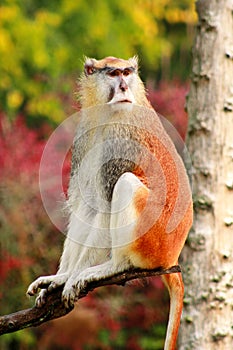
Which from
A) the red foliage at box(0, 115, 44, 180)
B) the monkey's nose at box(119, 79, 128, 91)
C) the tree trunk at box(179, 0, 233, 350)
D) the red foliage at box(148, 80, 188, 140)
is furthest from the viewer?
the red foliage at box(148, 80, 188, 140)

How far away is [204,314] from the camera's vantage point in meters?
4.00

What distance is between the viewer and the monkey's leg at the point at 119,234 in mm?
3604

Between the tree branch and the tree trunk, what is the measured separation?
0.46 m

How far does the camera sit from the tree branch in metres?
3.37

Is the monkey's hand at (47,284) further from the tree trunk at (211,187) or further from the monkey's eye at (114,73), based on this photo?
the monkey's eye at (114,73)

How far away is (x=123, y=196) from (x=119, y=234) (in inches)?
7.3

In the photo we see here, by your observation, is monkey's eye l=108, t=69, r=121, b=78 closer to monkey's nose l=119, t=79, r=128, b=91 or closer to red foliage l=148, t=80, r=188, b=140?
monkey's nose l=119, t=79, r=128, b=91

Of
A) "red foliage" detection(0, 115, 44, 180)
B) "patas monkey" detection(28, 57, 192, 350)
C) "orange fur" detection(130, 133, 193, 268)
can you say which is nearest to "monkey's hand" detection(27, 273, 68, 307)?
"patas monkey" detection(28, 57, 192, 350)

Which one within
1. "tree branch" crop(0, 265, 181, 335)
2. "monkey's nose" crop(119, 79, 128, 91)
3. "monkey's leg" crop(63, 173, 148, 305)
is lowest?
"tree branch" crop(0, 265, 181, 335)

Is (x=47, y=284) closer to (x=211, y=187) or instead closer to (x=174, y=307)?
(x=174, y=307)

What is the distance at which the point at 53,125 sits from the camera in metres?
8.47

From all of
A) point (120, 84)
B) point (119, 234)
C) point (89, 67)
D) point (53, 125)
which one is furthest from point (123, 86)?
point (53, 125)

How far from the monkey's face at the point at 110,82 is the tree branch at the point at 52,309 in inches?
33.6

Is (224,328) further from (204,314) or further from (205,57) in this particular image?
(205,57)
